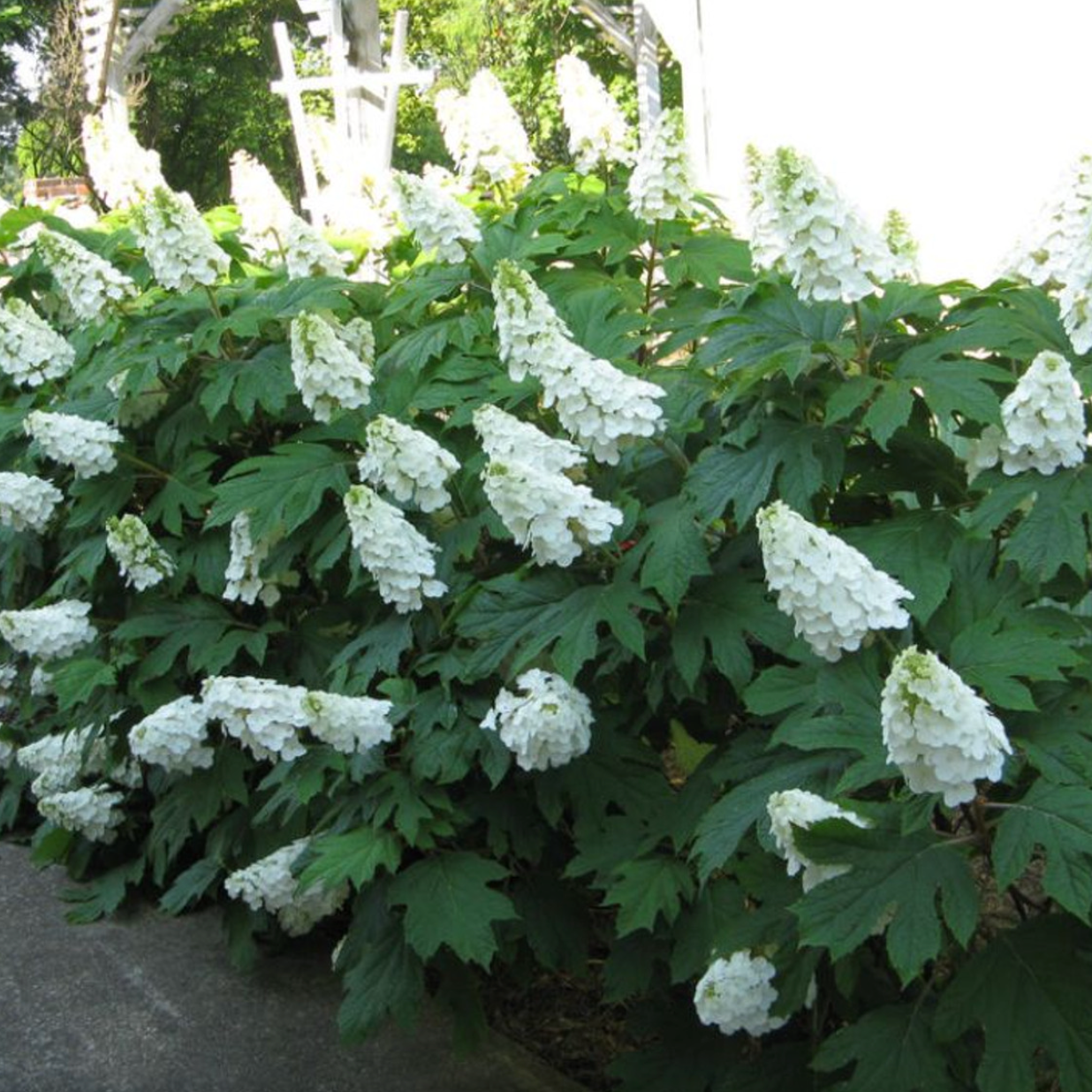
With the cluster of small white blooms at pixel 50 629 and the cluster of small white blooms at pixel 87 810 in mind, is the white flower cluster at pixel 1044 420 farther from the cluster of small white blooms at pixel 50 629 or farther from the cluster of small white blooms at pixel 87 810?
the cluster of small white blooms at pixel 87 810

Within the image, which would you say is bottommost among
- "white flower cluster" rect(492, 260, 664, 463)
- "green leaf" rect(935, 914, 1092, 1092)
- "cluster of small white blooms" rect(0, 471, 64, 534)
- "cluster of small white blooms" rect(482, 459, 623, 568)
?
"green leaf" rect(935, 914, 1092, 1092)

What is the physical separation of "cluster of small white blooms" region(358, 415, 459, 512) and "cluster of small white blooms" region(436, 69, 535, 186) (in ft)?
5.53

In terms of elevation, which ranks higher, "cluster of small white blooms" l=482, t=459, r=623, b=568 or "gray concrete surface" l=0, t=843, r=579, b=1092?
"cluster of small white blooms" l=482, t=459, r=623, b=568

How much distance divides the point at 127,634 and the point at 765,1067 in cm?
202

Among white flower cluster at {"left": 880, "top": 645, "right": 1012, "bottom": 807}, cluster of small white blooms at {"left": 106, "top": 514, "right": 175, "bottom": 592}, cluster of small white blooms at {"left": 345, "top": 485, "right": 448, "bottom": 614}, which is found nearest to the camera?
white flower cluster at {"left": 880, "top": 645, "right": 1012, "bottom": 807}

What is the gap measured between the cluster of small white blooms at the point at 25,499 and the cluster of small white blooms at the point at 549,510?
6.16ft

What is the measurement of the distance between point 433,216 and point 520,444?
95 centimetres

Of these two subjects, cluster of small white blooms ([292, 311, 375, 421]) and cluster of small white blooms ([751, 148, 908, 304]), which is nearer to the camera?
cluster of small white blooms ([751, 148, 908, 304])

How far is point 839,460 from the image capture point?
272 centimetres

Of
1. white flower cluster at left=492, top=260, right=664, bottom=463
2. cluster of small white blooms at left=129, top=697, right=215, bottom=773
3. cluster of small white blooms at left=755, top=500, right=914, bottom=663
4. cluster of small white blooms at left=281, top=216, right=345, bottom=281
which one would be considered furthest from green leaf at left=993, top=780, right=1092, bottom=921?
cluster of small white blooms at left=281, top=216, right=345, bottom=281

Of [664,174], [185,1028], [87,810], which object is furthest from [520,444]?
[87,810]

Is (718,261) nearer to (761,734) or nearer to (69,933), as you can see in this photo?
(761,734)

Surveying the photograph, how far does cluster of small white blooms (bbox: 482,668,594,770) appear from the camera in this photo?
9.40 feet

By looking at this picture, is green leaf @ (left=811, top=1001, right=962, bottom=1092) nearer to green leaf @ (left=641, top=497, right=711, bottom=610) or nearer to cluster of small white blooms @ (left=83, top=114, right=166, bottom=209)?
green leaf @ (left=641, top=497, right=711, bottom=610)
